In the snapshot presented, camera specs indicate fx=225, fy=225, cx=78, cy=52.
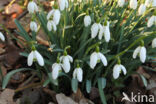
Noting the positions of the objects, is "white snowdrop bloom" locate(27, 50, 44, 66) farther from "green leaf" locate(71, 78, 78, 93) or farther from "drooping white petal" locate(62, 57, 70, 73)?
"green leaf" locate(71, 78, 78, 93)

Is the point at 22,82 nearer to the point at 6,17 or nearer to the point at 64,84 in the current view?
the point at 64,84

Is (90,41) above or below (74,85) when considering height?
above

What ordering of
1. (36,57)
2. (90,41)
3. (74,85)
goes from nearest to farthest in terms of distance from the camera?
(36,57) < (74,85) < (90,41)

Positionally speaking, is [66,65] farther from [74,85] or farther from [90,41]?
[90,41]

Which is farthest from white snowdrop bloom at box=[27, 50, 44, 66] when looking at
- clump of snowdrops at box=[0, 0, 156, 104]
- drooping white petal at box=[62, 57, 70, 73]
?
clump of snowdrops at box=[0, 0, 156, 104]

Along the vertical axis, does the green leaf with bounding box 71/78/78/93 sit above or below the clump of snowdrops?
below

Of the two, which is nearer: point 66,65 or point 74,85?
point 66,65

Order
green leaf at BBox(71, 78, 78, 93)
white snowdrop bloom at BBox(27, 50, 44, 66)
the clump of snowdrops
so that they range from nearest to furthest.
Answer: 1. white snowdrop bloom at BBox(27, 50, 44, 66)
2. green leaf at BBox(71, 78, 78, 93)
3. the clump of snowdrops

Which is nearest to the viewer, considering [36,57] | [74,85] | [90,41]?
[36,57]

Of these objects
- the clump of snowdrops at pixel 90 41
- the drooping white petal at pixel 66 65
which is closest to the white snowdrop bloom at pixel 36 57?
the drooping white petal at pixel 66 65

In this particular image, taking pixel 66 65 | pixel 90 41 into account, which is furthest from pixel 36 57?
pixel 90 41

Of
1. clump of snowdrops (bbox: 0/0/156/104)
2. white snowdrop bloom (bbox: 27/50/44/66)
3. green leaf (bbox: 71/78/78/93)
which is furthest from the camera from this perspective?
clump of snowdrops (bbox: 0/0/156/104)
